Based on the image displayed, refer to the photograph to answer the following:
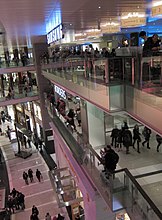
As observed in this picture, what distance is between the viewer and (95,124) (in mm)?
10719

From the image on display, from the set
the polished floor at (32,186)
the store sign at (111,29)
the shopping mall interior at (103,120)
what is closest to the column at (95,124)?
the shopping mall interior at (103,120)

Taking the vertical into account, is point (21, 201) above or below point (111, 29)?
below

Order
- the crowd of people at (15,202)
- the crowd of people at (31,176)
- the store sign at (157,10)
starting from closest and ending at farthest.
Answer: the store sign at (157,10)
the crowd of people at (15,202)
the crowd of people at (31,176)

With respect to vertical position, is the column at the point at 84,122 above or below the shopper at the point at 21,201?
above

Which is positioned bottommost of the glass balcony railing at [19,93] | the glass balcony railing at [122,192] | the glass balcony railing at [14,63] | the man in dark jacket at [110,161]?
the glass balcony railing at [122,192]

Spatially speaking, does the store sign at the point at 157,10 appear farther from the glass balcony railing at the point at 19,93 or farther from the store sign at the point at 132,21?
the glass balcony railing at the point at 19,93

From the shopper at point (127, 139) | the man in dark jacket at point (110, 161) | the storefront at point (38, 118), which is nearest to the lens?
the man in dark jacket at point (110, 161)

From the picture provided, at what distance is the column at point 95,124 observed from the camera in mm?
10375

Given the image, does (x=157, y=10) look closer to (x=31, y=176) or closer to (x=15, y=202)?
(x=15, y=202)

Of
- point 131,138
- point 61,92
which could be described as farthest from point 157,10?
point 61,92

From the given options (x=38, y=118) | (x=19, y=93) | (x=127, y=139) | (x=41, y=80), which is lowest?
(x=38, y=118)

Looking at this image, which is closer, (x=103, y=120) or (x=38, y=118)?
(x=103, y=120)

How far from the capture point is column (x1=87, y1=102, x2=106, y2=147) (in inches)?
408

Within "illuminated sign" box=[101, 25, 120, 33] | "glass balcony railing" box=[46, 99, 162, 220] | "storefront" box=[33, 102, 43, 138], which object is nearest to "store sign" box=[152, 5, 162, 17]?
"glass balcony railing" box=[46, 99, 162, 220]
